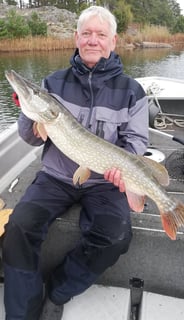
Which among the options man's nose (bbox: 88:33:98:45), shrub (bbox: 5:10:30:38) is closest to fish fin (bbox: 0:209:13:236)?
man's nose (bbox: 88:33:98:45)

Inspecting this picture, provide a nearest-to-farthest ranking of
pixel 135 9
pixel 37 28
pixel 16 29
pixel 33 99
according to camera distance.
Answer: pixel 33 99, pixel 16 29, pixel 37 28, pixel 135 9

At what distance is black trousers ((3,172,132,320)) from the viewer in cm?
178

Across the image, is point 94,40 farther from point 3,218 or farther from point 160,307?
point 160,307

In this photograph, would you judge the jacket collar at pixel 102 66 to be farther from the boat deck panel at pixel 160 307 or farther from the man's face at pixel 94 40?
the boat deck panel at pixel 160 307

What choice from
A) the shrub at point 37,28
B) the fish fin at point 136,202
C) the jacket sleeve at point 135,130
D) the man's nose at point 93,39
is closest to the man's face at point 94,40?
the man's nose at point 93,39

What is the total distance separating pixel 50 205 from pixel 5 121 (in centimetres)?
671

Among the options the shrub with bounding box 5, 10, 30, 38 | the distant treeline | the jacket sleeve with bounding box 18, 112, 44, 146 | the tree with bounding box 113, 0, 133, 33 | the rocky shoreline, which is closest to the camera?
the jacket sleeve with bounding box 18, 112, 44, 146

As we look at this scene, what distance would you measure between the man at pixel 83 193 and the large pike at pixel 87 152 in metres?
0.07

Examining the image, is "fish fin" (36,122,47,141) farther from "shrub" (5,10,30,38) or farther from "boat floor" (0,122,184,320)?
"shrub" (5,10,30,38)

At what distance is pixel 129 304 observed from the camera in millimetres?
1936

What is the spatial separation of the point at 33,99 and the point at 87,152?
417mm

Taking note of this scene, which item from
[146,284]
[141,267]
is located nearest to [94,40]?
[141,267]

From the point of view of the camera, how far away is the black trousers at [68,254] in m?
1.78

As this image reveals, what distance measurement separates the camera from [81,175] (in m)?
1.98
